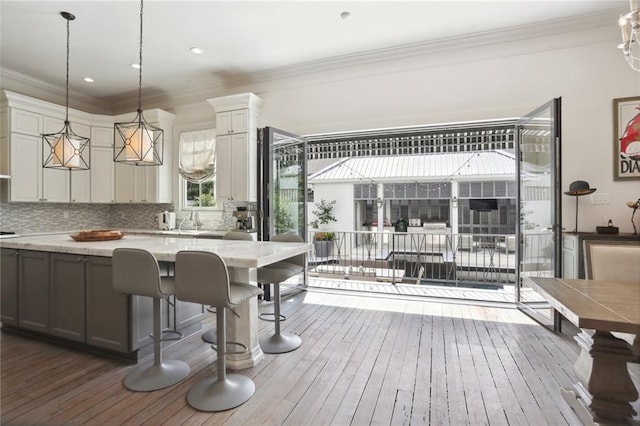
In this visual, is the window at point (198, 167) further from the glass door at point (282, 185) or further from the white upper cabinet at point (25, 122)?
the white upper cabinet at point (25, 122)

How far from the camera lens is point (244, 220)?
4555 mm

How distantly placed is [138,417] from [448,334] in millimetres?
2578

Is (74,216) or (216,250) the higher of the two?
(74,216)

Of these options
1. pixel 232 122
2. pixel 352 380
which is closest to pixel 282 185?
pixel 232 122

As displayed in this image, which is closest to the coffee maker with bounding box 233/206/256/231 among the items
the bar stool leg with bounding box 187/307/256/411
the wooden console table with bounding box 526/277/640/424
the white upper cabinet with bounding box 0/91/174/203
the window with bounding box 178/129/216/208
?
the window with bounding box 178/129/216/208

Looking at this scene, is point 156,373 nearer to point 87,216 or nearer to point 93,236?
point 93,236

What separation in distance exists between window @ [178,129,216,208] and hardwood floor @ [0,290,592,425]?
9.21 feet

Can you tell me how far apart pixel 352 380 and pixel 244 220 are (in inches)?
113

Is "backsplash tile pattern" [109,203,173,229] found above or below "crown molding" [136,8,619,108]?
below

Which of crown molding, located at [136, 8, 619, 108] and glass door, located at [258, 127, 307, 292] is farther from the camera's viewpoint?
glass door, located at [258, 127, 307, 292]

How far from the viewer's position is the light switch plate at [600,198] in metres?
3.27

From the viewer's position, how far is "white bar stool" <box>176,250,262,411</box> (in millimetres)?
1837

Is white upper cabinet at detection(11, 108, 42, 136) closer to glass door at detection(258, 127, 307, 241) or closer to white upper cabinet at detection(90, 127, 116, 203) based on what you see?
white upper cabinet at detection(90, 127, 116, 203)

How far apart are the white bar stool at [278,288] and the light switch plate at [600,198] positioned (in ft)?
10.1
